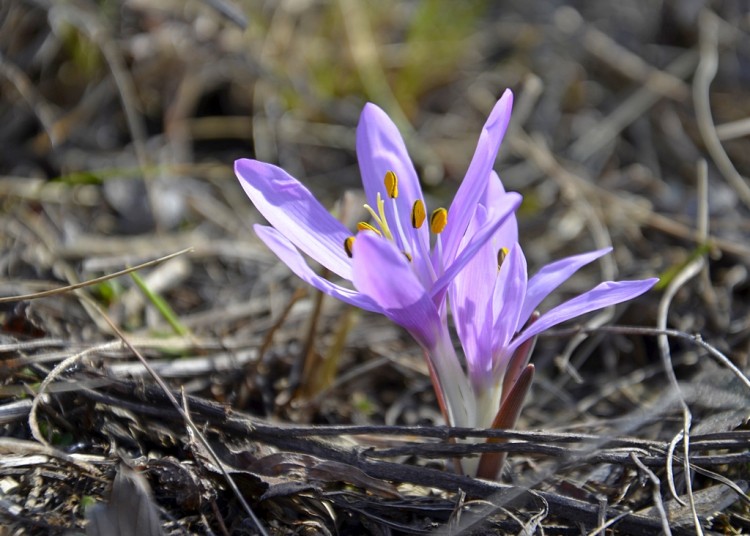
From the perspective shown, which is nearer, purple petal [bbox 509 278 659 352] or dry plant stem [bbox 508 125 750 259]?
purple petal [bbox 509 278 659 352]

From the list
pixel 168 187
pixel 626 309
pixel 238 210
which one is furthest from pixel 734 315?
pixel 168 187

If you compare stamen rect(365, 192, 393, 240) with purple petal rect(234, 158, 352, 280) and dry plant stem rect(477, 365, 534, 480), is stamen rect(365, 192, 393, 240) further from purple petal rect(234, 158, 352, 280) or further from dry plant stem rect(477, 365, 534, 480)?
dry plant stem rect(477, 365, 534, 480)

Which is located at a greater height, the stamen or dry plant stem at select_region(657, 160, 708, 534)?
the stamen

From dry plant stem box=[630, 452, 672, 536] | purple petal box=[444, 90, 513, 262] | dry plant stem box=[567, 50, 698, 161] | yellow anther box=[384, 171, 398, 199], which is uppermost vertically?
purple petal box=[444, 90, 513, 262]

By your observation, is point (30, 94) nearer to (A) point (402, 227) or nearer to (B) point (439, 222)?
(A) point (402, 227)

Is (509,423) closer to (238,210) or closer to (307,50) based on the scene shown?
(238,210)

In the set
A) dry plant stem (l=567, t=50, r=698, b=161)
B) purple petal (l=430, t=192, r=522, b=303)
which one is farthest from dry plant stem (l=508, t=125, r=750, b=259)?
purple petal (l=430, t=192, r=522, b=303)

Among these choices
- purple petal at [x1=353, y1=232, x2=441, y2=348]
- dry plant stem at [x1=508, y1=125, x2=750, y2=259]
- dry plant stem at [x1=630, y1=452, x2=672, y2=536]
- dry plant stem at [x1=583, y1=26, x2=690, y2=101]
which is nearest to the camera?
purple petal at [x1=353, y1=232, x2=441, y2=348]

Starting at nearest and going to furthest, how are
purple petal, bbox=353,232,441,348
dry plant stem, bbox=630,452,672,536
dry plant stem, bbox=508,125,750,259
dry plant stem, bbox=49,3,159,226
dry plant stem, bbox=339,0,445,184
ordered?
purple petal, bbox=353,232,441,348 → dry plant stem, bbox=630,452,672,536 → dry plant stem, bbox=508,125,750,259 → dry plant stem, bbox=49,3,159,226 → dry plant stem, bbox=339,0,445,184
